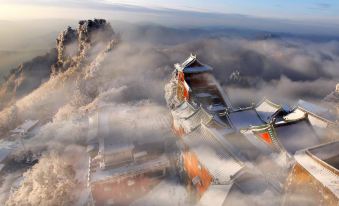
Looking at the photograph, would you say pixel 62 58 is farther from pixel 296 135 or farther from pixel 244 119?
pixel 296 135

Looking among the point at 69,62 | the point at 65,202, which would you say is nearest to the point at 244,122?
the point at 65,202

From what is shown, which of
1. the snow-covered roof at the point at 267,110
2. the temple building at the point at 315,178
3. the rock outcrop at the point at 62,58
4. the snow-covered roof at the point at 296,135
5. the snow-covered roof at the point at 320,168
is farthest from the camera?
the rock outcrop at the point at 62,58

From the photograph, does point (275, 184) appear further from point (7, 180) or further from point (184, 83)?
point (7, 180)

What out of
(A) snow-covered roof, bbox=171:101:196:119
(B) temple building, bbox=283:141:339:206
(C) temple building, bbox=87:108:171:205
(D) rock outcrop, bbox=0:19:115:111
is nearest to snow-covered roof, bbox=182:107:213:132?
(A) snow-covered roof, bbox=171:101:196:119

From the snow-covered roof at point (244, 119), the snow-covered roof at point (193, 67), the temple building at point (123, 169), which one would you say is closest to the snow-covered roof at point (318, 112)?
the snow-covered roof at point (244, 119)

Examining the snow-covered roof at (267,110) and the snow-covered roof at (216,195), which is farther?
the snow-covered roof at (267,110)

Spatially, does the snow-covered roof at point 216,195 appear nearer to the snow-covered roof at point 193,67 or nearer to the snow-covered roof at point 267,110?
the snow-covered roof at point 267,110
